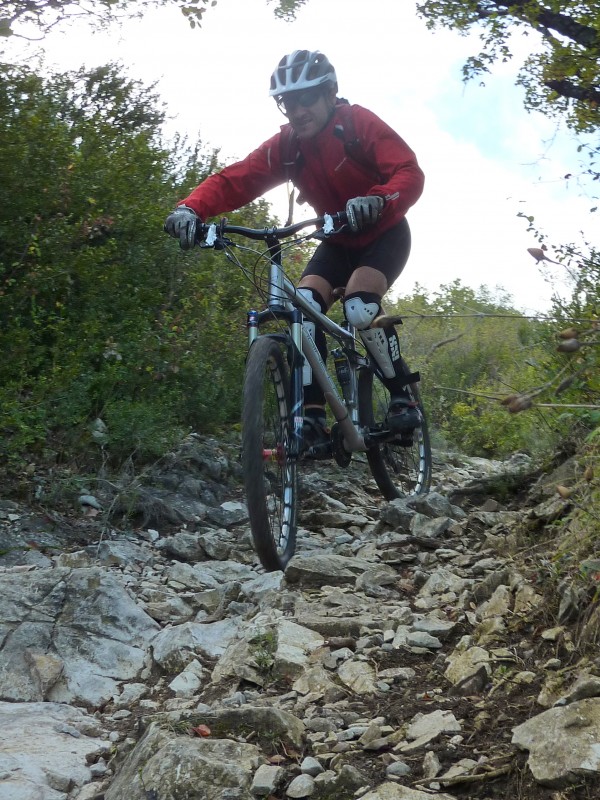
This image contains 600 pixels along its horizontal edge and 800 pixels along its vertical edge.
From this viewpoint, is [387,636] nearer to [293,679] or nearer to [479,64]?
[293,679]

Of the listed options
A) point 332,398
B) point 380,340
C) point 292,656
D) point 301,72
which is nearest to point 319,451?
point 332,398

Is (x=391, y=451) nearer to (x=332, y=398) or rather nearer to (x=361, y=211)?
(x=332, y=398)

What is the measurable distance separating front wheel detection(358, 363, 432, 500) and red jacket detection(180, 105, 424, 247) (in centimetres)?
106

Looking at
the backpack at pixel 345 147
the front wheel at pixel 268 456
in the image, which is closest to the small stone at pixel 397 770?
the front wheel at pixel 268 456

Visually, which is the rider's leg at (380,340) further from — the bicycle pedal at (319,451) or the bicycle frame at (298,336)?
the bicycle pedal at (319,451)

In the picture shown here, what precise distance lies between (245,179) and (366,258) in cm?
78

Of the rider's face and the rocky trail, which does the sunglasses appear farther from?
the rocky trail

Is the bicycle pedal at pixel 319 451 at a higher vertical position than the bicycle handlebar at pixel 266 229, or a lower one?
lower

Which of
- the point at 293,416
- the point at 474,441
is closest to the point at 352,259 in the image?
the point at 293,416

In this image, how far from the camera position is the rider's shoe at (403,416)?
560cm

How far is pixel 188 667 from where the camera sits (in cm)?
359

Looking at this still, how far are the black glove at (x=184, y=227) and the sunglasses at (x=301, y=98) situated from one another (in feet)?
2.97

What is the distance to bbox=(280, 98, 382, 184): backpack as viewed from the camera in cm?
500

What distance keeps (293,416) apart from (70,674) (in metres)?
1.59
